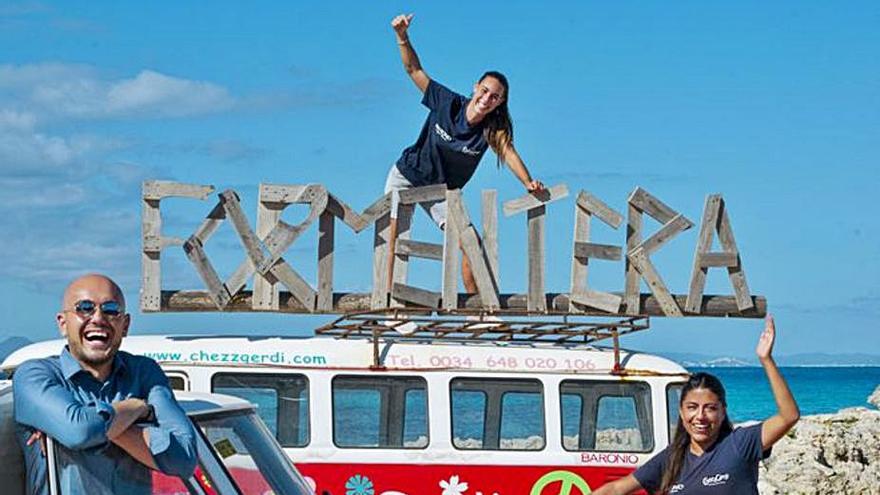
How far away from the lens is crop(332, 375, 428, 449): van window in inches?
491

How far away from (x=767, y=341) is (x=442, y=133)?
532cm

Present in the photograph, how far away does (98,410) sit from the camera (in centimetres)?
501

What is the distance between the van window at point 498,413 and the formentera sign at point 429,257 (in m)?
0.74

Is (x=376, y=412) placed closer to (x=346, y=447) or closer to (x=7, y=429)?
(x=346, y=447)

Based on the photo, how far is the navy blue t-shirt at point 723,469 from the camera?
6750 millimetres

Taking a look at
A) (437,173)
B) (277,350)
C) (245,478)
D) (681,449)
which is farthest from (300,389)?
(245,478)

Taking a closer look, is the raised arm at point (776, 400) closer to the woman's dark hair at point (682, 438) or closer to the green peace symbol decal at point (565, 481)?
the woman's dark hair at point (682, 438)

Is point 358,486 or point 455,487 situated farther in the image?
point 455,487

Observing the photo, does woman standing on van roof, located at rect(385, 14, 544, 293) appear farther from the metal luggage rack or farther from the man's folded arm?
the man's folded arm

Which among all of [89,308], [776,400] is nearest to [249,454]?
[89,308]

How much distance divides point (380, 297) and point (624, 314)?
1.84 m

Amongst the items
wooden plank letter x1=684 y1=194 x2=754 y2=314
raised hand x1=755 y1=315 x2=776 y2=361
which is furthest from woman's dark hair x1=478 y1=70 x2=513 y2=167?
raised hand x1=755 y1=315 x2=776 y2=361

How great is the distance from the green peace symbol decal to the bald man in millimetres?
7367

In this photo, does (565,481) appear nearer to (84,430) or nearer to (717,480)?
(717,480)
